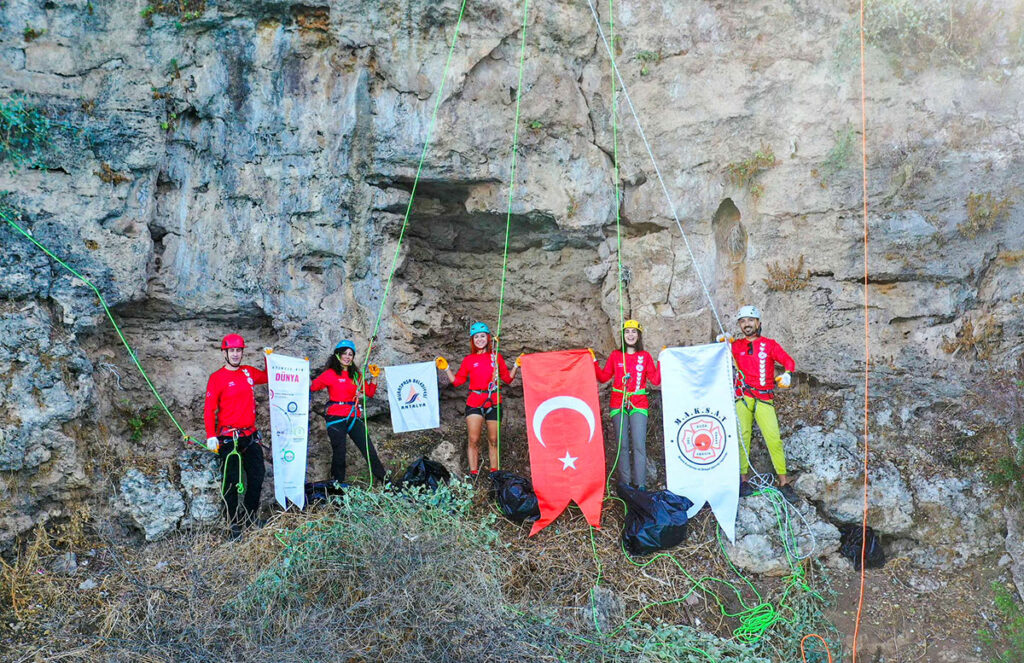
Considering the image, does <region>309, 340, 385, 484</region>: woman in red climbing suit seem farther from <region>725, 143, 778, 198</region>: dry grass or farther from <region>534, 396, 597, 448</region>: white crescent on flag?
<region>725, 143, 778, 198</region>: dry grass

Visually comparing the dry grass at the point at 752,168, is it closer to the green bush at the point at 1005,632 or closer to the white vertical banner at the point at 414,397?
the white vertical banner at the point at 414,397

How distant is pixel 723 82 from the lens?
27.9 feet

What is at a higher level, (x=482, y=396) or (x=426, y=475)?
(x=482, y=396)

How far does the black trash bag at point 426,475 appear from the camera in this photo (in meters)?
7.11

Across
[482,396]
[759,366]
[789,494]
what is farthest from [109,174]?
[789,494]

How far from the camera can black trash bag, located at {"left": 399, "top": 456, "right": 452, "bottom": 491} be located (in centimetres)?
711

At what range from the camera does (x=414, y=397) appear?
7594 millimetres

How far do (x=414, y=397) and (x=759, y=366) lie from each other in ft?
9.97

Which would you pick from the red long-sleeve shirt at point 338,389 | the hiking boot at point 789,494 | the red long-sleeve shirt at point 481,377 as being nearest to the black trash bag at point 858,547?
the hiking boot at point 789,494

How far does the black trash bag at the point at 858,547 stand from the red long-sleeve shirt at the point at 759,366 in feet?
4.13

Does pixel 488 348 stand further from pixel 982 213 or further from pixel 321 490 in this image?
pixel 982 213

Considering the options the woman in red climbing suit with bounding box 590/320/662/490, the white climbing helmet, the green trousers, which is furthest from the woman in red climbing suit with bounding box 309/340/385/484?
the white climbing helmet

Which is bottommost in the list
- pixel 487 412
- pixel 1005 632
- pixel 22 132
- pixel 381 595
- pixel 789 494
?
pixel 1005 632

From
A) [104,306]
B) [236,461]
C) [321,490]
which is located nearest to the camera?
[236,461]
